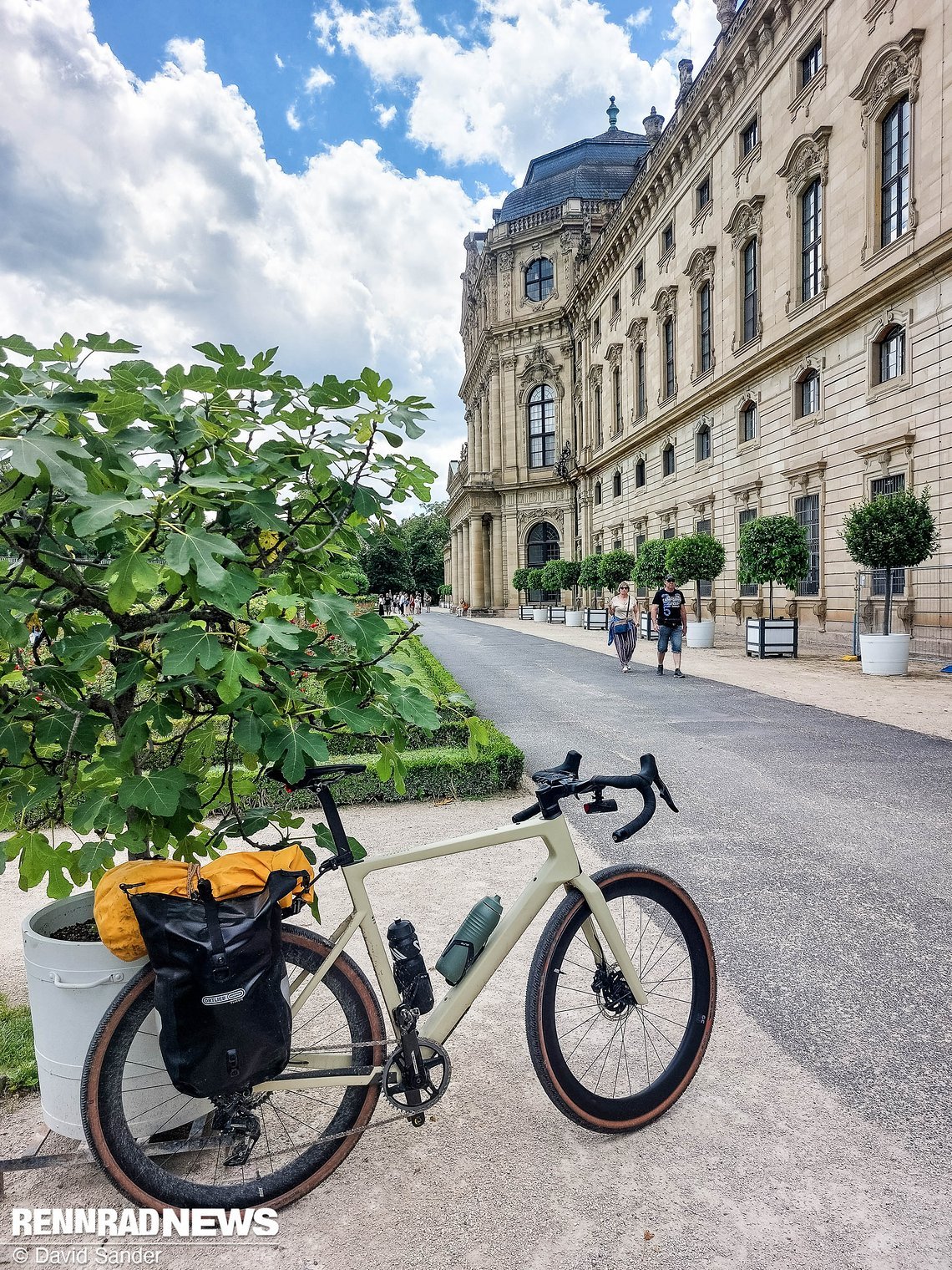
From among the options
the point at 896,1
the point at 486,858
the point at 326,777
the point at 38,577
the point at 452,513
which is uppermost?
the point at 896,1

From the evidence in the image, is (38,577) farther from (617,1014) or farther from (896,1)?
(896,1)

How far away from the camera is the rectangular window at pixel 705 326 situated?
33.2 meters

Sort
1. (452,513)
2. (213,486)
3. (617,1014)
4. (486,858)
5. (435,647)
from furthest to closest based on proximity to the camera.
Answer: (452,513), (435,647), (486,858), (617,1014), (213,486)

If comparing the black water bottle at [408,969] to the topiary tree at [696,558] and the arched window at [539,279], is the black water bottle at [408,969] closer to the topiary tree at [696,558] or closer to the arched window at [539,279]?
the topiary tree at [696,558]

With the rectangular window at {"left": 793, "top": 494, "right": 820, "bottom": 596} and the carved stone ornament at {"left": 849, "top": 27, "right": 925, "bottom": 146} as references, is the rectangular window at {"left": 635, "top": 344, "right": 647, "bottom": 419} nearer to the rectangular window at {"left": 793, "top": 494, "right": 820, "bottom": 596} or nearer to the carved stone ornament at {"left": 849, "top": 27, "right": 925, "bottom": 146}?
the rectangular window at {"left": 793, "top": 494, "right": 820, "bottom": 596}

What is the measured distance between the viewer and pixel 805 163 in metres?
24.6

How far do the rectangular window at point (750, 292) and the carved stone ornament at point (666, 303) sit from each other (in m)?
6.71

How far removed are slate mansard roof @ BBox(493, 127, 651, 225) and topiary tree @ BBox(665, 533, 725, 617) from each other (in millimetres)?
45404

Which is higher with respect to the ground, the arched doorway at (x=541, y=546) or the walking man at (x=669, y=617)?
the arched doorway at (x=541, y=546)

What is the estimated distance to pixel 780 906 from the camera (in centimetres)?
456

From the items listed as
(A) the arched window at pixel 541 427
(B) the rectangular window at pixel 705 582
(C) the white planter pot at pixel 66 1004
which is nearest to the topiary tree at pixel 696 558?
(B) the rectangular window at pixel 705 582

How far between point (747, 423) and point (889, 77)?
Result: 1155 cm

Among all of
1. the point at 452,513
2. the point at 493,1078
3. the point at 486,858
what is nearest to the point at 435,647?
the point at 486,858

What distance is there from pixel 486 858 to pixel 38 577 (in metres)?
3.82
